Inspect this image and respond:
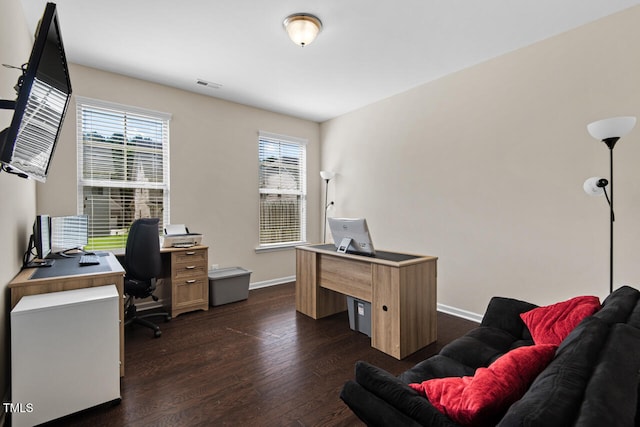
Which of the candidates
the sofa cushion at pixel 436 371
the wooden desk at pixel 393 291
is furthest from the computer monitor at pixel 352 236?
the sofa cushion at pixel 436 371

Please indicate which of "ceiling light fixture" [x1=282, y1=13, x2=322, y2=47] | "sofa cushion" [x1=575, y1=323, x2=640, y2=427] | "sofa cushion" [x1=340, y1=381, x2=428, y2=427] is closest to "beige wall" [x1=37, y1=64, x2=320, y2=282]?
"ceiling light fixture" [x1=282, y1=13, x2=322, y2=47]

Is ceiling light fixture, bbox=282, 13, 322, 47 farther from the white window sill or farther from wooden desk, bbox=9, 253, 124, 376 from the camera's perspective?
the white window sill

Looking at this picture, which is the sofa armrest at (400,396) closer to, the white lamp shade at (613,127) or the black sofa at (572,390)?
the black sofa at (572,390)

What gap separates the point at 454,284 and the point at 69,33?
465cm

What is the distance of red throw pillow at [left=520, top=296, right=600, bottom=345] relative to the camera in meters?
1.63

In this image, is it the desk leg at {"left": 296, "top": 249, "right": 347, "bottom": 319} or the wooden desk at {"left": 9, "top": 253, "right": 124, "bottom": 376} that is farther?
the desk leg at {"left": 296, "top": 249, "right": 347, "bottom": 319}

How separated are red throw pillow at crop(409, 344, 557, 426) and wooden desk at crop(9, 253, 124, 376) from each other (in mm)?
2137

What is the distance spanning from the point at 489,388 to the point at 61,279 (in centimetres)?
248

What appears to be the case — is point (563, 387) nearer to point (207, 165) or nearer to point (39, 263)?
point (39, 263)

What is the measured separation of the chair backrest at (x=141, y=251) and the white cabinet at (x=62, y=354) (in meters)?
1.01

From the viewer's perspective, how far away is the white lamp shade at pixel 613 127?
1.93 meters

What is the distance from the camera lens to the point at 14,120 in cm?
119

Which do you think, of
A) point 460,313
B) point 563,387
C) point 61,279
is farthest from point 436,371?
point 61,279

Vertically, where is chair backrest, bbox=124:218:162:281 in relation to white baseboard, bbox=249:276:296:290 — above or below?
above
